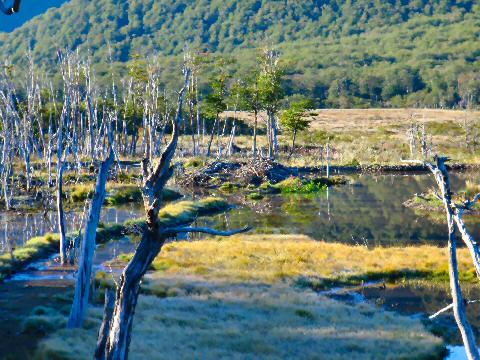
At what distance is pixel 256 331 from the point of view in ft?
69.7

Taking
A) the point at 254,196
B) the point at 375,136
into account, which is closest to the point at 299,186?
the point at 254,196

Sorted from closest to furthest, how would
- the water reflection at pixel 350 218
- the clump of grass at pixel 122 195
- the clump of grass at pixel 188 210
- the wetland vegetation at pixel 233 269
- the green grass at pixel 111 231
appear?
the wetland vegetation at pixel 233 269 → the green grass at pixel 111 231 → the water reflection at pixel 350 218 → the clump of grass at pixel 188 210 → the clump of grass at pixel 122 195

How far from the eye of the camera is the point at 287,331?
21.4m

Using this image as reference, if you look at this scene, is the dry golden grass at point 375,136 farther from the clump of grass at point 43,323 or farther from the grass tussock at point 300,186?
the clump of grass at point 43,323

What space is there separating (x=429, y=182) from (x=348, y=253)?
40664mm

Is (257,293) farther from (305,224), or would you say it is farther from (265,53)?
(265,53)

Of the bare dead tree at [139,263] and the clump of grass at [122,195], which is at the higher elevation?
the bare dead tree at [139,263]

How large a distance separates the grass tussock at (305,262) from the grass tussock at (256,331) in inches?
137

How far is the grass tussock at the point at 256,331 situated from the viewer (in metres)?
19.0

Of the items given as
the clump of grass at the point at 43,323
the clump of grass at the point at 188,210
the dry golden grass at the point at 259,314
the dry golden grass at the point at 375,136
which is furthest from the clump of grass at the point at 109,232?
the dry golden grass at the point at 375,136

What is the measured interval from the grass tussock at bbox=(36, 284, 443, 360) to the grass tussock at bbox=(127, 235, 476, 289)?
348 centimetres

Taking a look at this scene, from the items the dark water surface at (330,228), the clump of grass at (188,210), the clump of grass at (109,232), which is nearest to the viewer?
the dark water surface at (330,228)

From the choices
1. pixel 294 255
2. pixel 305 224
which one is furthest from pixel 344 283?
pixel 305 224

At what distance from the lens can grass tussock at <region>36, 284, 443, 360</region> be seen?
19.0m
